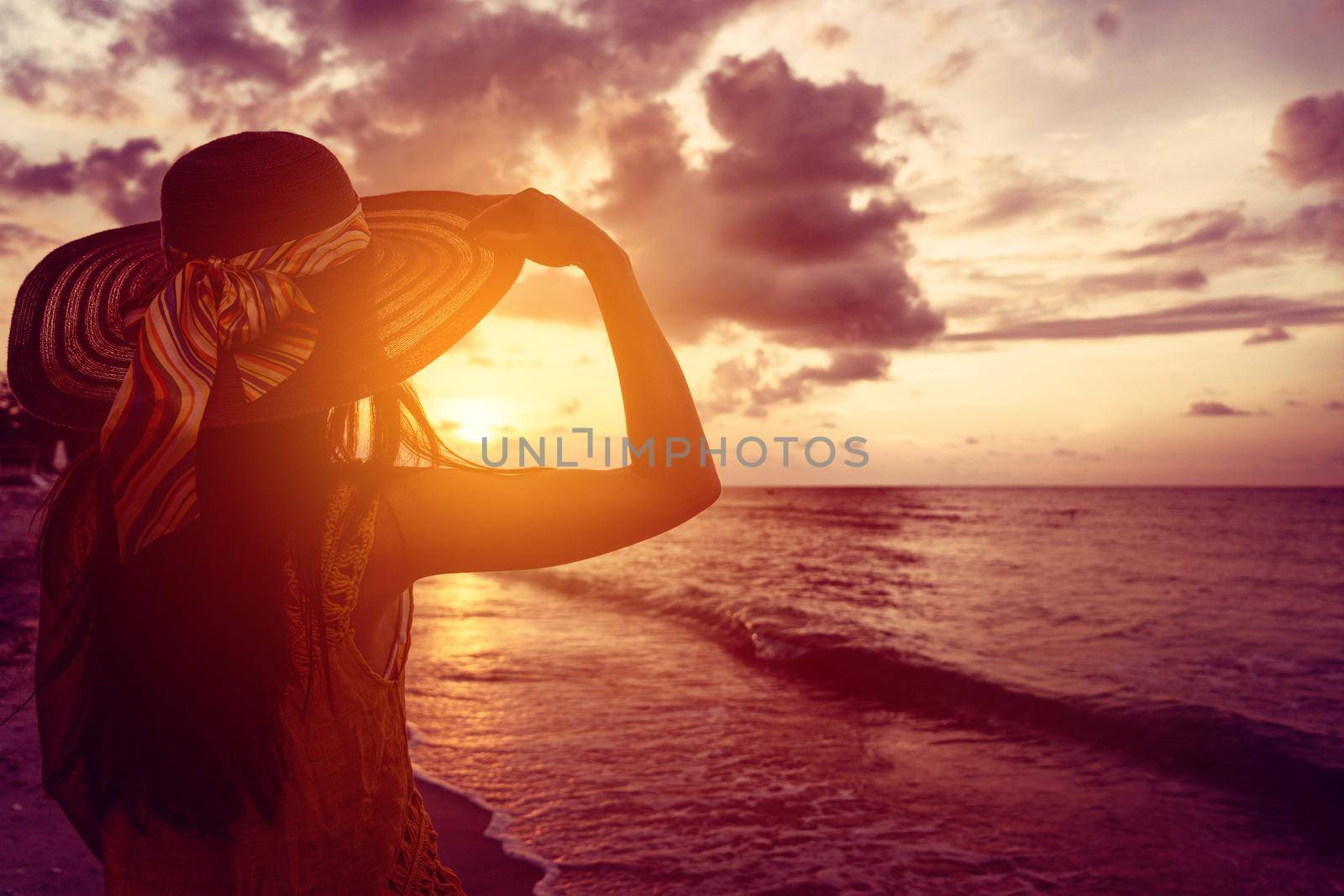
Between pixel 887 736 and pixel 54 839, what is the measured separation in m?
6.34

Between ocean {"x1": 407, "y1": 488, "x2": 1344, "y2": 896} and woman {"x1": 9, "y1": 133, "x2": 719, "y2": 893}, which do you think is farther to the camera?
ocean {"x1": 407, "y1": 488, "x2": 1344, "y2": 896}

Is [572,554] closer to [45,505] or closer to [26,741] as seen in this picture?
[45,505]

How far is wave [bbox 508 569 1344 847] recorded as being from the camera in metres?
7.06

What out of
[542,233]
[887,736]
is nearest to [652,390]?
[542,233]

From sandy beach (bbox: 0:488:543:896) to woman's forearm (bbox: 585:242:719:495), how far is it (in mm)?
4079

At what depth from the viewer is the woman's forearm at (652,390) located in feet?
3.88

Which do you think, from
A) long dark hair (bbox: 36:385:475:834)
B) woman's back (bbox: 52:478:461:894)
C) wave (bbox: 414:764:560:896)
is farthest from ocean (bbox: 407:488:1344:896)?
long dark hair (bbox: 36:385:475:834)

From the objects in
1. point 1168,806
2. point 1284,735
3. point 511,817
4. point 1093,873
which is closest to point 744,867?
point 511,817

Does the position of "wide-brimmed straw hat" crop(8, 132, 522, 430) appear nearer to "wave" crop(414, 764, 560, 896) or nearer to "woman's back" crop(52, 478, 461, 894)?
"woman's back" crop(52, 478, 461, 894)

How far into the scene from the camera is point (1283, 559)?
30375 mm

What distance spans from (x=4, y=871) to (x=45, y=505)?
13.0 feet

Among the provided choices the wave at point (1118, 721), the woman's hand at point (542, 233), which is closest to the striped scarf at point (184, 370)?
the woman's hand at point (542, 233)

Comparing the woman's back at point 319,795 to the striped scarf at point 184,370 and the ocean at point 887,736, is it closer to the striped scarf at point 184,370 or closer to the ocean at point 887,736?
the striped scarf at point 184,370

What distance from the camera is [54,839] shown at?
445cm
